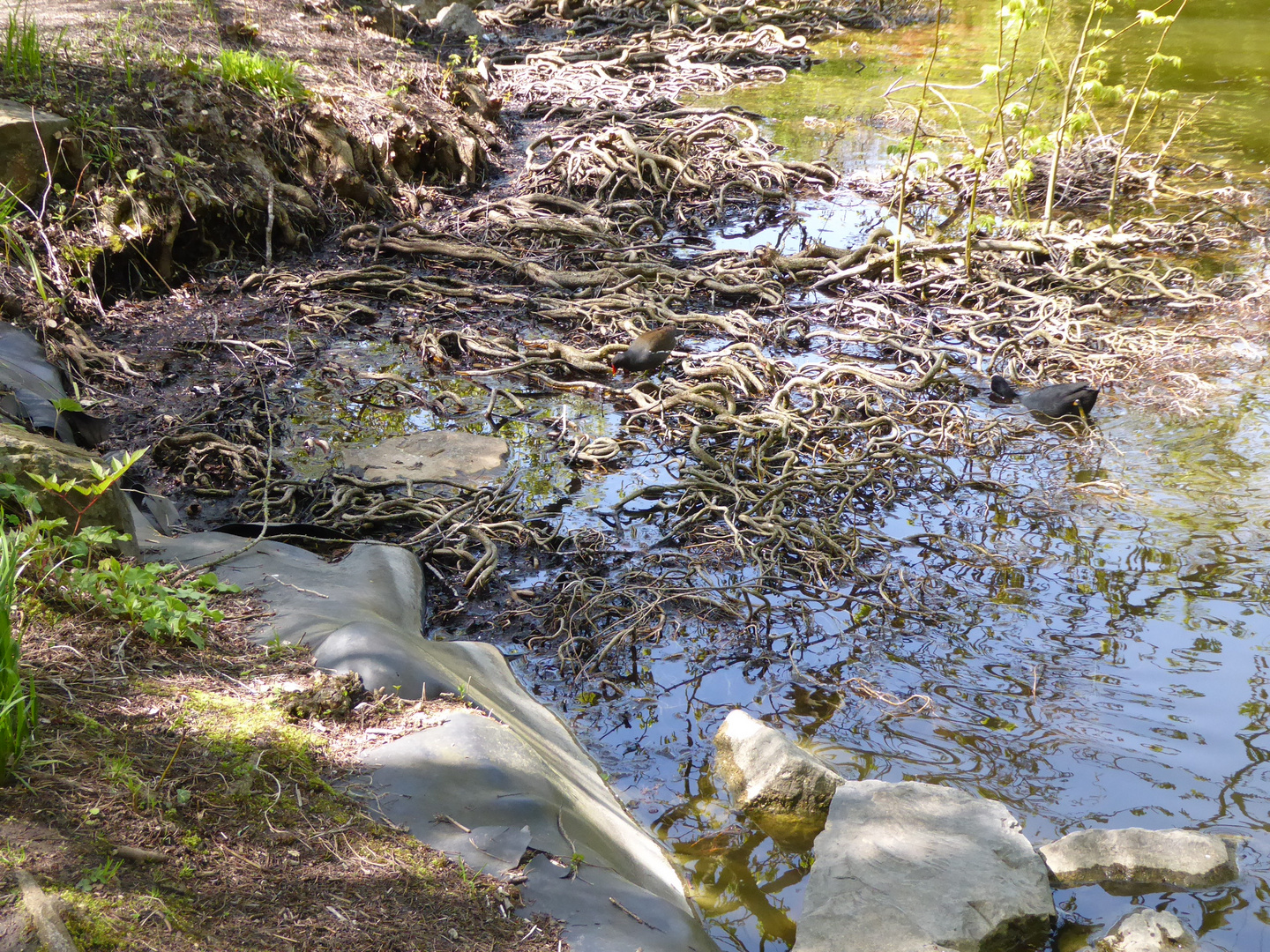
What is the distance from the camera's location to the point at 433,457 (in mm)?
4711

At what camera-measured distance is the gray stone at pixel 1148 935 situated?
90.5 inches

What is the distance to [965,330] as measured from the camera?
594 cm

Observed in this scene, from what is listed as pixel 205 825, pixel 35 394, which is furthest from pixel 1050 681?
pixel 35 394

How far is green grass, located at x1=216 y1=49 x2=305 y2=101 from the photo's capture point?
6844mm

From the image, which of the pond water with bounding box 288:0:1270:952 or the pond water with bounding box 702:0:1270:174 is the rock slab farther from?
the pond water with bounding box 702:0:1270:174

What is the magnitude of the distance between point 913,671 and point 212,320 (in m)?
4.69

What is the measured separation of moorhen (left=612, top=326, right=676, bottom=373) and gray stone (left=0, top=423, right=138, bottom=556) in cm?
308

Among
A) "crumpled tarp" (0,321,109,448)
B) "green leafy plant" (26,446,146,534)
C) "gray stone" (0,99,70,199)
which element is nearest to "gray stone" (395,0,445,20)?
"gray stone" (0,99,70,199)

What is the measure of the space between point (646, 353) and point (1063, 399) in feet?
7.39

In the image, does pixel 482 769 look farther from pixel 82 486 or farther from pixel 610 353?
pixel 610 353

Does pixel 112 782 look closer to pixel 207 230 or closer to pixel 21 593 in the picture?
pixel 21 593

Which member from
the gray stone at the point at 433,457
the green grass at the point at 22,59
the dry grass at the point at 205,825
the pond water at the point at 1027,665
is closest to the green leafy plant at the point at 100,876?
the dry grass at the point at 205,825

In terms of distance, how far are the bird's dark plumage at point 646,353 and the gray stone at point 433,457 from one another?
101cm

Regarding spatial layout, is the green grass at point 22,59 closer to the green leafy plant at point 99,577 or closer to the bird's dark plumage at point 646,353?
the bird's dark plumage at point 646,353
